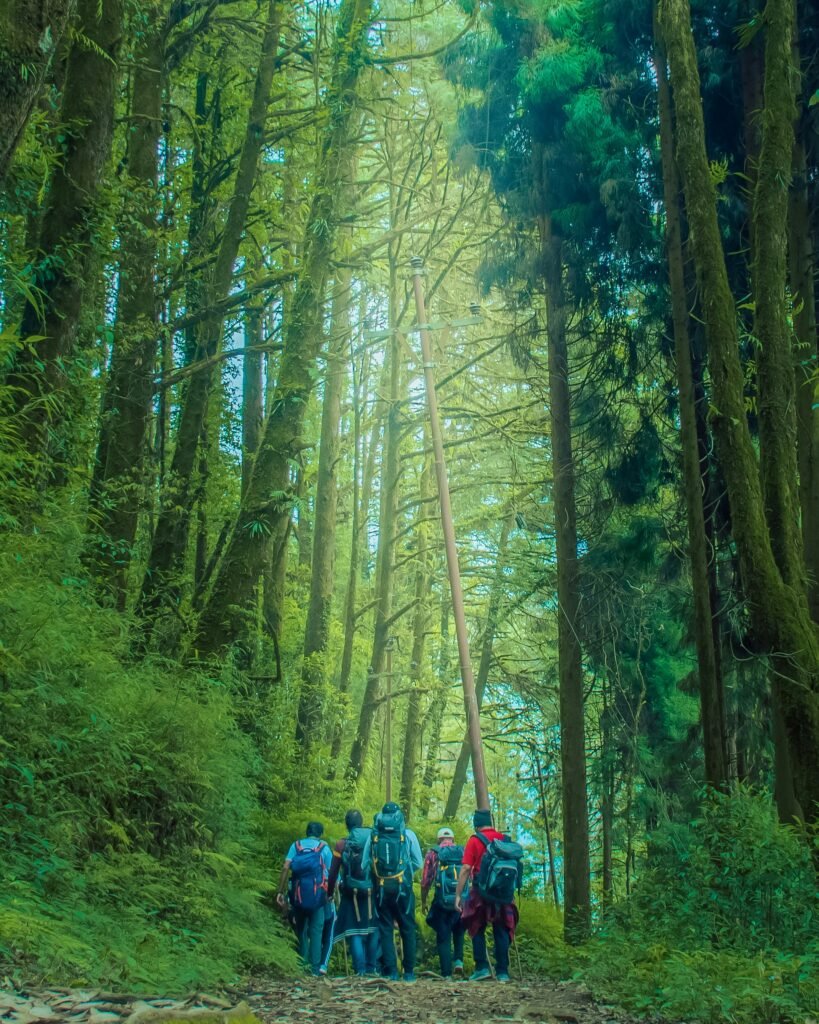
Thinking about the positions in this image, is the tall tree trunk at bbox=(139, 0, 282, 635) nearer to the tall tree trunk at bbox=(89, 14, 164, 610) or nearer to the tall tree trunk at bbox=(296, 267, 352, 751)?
A: the tall tree trunk at bbox=(89, 14, 164, 610)

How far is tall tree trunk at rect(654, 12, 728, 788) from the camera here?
11.8 m

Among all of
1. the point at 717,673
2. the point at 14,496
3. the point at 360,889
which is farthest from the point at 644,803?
the point at 14,496

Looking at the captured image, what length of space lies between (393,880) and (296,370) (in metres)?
6.97

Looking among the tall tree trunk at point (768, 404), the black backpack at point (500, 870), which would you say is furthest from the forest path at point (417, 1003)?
the tall tree trunk at point (768, 404)

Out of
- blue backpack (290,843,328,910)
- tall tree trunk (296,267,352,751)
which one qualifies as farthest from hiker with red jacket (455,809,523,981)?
tall tree trunk (296,267,352,751)

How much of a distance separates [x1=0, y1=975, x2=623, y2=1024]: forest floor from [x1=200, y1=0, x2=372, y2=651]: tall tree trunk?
487 centimetres

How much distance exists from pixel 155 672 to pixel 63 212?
500 cm

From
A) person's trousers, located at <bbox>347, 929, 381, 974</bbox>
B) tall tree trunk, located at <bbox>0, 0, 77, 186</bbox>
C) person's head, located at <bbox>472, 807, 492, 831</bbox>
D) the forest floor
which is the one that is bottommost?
person's trousers, located at <bbox>347, 929, 381, 974</bbox>

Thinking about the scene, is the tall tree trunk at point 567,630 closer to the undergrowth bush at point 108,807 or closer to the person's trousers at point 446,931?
the person's trousers at point 446,931

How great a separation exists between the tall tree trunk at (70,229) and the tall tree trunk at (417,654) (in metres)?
14.8

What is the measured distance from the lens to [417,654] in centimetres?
2662

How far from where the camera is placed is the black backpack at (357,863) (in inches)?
438

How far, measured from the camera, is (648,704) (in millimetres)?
18812

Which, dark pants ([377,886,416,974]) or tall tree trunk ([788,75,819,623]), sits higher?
tall tree trunk ([788,75,819,623])
